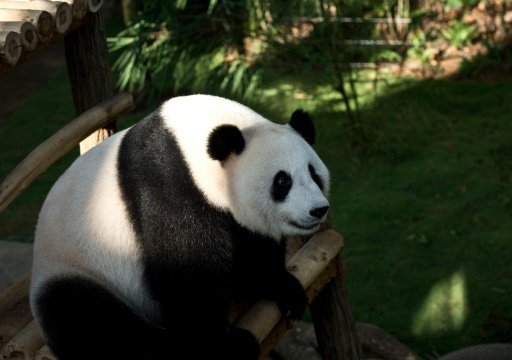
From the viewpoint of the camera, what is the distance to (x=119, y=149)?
8.76ft

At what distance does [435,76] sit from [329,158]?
147 centimetres

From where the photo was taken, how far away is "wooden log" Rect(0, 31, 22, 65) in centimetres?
272

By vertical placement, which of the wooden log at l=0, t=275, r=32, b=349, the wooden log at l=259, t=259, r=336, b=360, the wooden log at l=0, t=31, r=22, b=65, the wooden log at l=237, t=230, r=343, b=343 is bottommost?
the wooden log at l=259, t=259, r=336, b=360

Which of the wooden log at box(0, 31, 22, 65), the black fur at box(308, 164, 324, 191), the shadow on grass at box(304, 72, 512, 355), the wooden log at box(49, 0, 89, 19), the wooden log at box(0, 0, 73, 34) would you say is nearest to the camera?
the black fur at box(308, 164, 324, 191)

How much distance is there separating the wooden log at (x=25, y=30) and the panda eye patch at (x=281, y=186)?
1048mm

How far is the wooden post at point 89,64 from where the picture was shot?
363 centimetres

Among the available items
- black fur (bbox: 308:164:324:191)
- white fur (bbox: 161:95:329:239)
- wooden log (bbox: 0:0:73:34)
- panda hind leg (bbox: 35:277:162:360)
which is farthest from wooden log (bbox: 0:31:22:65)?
black fur (bbox: 308:164:324:191)

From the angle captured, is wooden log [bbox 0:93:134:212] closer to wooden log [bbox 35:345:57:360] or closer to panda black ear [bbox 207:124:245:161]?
wooden log [bbox 35:345:57:360]

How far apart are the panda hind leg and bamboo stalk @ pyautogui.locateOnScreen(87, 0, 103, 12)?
134 centimetres

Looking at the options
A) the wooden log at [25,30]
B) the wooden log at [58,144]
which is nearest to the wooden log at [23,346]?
the wooden log at [58,144]

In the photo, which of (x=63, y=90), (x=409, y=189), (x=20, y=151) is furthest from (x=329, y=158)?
(x=63, y=90)

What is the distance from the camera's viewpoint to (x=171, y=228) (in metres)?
2.51

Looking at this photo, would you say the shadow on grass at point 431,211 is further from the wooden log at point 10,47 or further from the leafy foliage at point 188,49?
the wooden log at point 10,47

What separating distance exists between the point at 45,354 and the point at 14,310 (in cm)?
47
